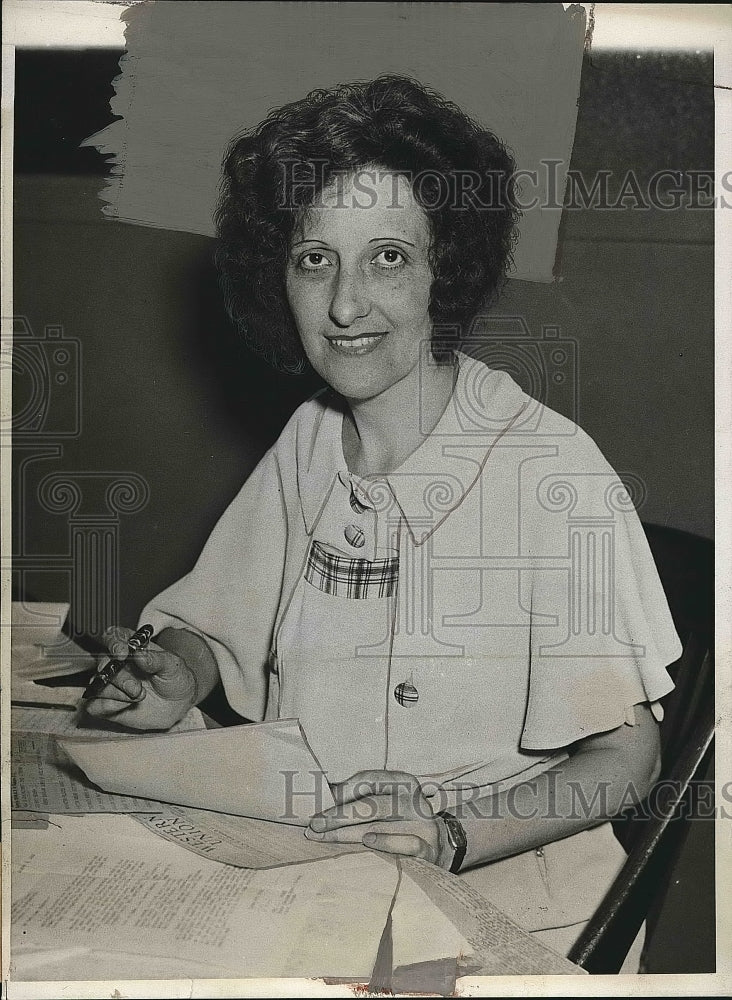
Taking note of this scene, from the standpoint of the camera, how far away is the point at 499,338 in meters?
1.52

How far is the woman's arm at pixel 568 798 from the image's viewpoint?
150 cm

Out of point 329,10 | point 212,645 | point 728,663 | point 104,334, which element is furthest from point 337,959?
point 329,10

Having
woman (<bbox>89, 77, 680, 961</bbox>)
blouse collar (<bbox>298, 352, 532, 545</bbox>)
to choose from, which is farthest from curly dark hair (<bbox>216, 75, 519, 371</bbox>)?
blouse collar (<bbox>298, 352, 532, 545</bbox>)

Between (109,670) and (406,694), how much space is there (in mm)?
516

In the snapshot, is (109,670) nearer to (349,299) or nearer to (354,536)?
(354,536)

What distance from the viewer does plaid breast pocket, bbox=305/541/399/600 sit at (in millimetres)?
1515

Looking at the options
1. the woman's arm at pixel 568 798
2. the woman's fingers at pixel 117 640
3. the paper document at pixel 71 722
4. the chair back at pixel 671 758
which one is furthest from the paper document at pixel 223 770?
the chair back at pixel 671 758

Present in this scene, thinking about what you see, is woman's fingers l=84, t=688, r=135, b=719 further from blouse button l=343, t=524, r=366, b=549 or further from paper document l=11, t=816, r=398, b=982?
blouse button l=343, t=524, r=366, b=549

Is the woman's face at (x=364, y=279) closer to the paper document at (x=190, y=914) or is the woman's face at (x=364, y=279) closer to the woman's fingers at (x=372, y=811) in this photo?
the woman's fingers at (x=372, y=811)

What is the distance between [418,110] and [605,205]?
36 cm

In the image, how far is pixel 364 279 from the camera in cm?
148

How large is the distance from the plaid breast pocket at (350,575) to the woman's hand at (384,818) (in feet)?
1.02

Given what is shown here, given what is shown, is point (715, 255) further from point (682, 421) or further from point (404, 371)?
point (404, 371)

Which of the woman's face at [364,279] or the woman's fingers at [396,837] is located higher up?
the woman's face at [364,279]
